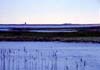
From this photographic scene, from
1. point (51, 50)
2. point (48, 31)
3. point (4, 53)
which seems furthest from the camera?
point (48, 31)

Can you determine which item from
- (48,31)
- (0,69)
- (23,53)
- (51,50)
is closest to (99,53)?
(51,50)

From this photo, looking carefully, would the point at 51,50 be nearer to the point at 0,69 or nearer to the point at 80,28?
the point at 0,69

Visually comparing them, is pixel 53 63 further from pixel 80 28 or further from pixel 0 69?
pixel 80 28

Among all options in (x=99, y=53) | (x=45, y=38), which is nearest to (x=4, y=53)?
Result: (x=99, y=53)

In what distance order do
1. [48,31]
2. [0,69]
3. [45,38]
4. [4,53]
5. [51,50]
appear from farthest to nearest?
[48,31], [45,38], [51,50], [4,53], [0,69]

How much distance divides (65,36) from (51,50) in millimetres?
6246

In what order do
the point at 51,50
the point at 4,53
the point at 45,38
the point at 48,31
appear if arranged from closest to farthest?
the point at 4,53, the point at 51,50, the point at 45,38, the point at 48,31

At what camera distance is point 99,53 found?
14.9 m

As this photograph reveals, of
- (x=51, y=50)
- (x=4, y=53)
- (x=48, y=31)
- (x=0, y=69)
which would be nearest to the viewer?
(x=0, y=69)

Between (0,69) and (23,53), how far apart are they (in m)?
1.63

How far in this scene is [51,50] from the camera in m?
14.9

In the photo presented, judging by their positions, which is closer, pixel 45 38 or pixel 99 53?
pixel 99 53

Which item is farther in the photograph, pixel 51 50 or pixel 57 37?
pixel 57 37

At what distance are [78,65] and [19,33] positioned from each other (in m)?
10.3
